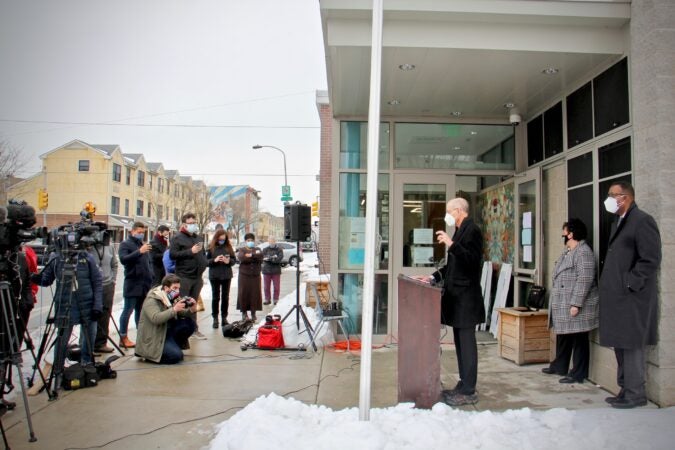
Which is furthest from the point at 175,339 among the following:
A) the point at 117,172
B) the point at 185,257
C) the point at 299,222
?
the point at 117,172

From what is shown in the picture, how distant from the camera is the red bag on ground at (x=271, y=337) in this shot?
610 centimetres

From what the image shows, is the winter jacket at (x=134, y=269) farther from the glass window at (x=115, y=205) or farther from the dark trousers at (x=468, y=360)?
the glass window at (x=115, y=205)

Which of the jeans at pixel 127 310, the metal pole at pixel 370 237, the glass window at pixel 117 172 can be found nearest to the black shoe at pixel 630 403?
the metal pole at pixel 370 237

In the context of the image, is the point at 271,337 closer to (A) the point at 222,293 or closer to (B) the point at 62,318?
(A) the point at 222,293

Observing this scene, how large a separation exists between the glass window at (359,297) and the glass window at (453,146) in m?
1.75

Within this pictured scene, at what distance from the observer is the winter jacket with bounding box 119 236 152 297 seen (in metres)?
6.18

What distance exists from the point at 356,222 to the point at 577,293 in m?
3.09

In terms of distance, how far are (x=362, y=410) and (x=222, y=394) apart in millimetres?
1800

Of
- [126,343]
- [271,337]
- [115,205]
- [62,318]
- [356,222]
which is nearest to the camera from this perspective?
[62,318]

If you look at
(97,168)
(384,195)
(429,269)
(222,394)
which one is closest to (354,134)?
(384,195)

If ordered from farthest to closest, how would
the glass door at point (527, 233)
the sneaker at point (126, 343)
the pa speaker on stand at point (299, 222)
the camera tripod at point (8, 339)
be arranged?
the pa speaker on stand at point (299, 222) → the sneaker at point (126, 343) → the glass door at point (527, 233) → the camera tripod at point (8, 339)

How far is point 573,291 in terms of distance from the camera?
4.45 m

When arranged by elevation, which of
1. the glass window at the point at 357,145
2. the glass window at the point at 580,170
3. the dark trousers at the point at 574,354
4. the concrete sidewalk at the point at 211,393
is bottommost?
the concrete sidewalk at the point at 211,393

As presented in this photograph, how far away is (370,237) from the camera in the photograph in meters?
3.18
